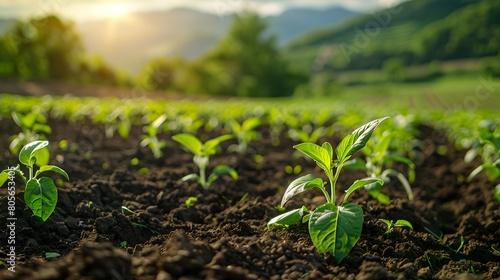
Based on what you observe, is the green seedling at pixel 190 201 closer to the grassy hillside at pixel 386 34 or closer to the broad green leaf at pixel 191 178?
the broad green leaf at pixel 191 178

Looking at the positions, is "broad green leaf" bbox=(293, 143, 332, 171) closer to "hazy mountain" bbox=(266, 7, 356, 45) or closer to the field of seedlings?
the field of seedlings

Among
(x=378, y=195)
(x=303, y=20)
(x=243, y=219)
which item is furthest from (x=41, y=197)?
(x=303, y=20)

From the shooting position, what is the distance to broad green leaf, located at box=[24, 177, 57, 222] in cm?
237

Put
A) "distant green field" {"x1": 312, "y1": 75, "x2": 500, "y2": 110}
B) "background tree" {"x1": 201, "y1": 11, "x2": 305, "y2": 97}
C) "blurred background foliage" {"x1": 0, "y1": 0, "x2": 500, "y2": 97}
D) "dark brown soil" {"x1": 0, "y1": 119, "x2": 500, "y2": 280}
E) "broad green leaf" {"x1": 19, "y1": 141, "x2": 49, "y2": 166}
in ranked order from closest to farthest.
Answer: "dark brown soil" {"x1": 0, "y1": 119, "x2": 500, "y2": 280} → "broad green leaf" {"x1": 19, "y1": 141, "x2": 49, "y2": 166} → "distant green field" {"x1": 312, "y1": 75, "x2": 500, "y2": 110} → "blurred background foliage" {"x1": 0, "y1": 0, "x2": 500, "y2": 97} → "background tree" {"x1": 201, "y1": 11, "x2": 305, "y2": 97}

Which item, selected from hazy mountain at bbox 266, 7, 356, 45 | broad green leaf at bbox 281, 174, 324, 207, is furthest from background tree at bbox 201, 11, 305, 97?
hazy mountain at bbox 266, 7, 356, 45

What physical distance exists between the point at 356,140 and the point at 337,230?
20.6 inches

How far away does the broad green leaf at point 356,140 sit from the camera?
223cm

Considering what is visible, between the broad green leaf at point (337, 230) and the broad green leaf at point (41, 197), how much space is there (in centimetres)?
143

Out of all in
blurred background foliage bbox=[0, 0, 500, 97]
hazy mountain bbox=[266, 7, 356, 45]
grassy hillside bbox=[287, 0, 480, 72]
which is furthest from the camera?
hazy mountain bbox=[266, 7, 356, 45]

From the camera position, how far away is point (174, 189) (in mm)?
3561

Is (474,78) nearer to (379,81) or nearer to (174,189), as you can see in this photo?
(379,81)

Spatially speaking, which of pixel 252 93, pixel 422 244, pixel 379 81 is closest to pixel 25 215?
pixel 422 244

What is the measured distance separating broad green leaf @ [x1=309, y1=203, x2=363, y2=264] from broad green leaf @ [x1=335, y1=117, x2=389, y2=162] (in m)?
0.33

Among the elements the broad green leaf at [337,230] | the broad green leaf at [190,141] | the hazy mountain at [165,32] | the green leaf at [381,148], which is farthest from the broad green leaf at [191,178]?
the hazy mountain at [165,32]
